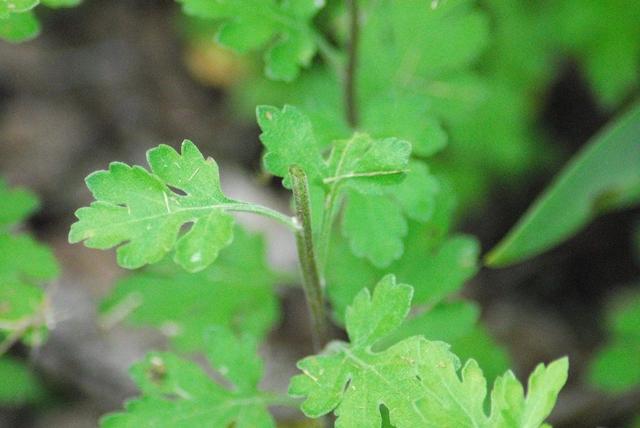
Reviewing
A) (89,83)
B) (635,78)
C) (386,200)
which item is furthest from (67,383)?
(635,78)

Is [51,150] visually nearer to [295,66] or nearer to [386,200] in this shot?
[295,66]

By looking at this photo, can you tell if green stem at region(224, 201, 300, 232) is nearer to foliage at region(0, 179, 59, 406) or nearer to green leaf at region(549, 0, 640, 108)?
foliage at region(0, 179, 59, 406)

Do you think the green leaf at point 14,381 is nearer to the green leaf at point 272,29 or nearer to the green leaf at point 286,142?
the green leaf at point 272,29

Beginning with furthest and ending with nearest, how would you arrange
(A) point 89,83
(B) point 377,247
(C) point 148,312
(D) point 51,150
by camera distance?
1. (A) point 89,83
2. (D) point 51,150
3. (C) point 148,312
4. (B) point 377,247

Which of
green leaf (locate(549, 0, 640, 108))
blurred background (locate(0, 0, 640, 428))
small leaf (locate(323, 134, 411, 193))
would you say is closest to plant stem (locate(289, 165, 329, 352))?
small leaf (locate(323, 134, 411, 193))

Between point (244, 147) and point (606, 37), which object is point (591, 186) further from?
point (244, 147)

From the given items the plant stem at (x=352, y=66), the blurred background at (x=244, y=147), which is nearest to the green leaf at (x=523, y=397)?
the plant stem at (x=352, y=66)
